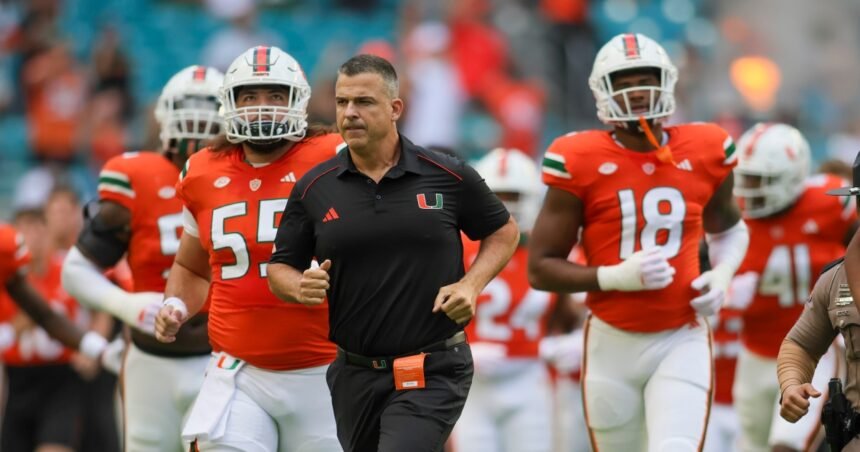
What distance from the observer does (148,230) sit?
23.0ft

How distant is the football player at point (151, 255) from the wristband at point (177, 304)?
2.90ft

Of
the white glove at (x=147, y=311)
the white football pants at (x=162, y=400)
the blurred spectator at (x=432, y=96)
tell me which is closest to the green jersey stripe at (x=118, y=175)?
the white glove at (x=147, y=311)

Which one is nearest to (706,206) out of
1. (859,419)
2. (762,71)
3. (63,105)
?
(859,419)

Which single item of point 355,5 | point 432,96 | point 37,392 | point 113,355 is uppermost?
point 355,5

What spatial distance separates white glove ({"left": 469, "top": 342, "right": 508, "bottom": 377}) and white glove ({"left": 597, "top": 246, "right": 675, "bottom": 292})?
6.13 ft

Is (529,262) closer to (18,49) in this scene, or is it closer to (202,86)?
(202,86)

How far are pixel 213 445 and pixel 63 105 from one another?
31.9 ft

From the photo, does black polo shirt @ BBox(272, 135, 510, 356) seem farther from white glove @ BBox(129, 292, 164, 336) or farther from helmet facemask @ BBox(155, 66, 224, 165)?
helmet facemask @ BBox(155, 66, 224, 165)

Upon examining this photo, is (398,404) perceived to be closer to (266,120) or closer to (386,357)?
(386,357)

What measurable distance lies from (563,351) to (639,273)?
242 cm

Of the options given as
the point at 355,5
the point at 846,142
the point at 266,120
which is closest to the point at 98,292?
the point at 266,120

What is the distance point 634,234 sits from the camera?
257 inches

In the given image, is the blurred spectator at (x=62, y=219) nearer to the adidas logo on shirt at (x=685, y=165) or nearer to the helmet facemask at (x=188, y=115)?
the helmet facemask at (x=188, y=115)

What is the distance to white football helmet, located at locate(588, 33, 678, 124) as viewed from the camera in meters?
6.52
